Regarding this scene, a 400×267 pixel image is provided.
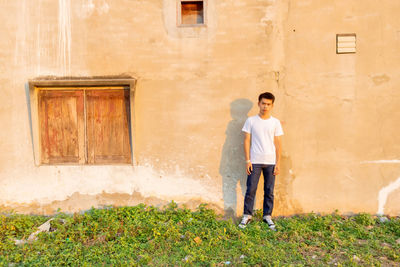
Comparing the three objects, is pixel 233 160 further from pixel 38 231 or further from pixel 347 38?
pixel 38 231

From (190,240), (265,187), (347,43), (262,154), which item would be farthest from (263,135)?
(347,43)

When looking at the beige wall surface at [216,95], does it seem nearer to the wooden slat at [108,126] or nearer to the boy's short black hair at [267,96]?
the wooden slat at [108,126]

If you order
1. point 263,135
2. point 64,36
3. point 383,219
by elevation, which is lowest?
point 383,219

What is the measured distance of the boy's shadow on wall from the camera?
14.1ft

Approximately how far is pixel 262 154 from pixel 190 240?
1.51 meters

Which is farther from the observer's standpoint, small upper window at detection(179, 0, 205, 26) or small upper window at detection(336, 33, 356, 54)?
small upper window at detection(179, 0, 205, 26)

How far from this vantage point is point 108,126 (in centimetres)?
448

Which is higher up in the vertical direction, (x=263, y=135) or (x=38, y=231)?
(x=263, y=135)

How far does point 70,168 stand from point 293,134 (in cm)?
345

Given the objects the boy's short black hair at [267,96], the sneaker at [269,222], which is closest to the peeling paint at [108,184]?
the sneaker at [269,222]

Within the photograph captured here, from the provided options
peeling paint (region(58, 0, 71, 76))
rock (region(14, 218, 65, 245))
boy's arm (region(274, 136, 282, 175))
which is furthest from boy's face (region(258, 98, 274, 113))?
rock (region(14, 218, 65, 245))

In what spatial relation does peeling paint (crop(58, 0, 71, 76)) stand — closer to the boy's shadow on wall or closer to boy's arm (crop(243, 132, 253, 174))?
the boy's shadow on wall

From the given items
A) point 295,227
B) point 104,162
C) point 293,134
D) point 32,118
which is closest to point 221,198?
point 295,227

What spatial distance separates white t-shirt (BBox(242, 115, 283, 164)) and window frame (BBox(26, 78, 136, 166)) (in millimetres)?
1747
